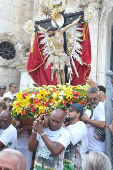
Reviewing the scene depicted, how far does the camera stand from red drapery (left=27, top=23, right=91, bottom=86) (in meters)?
6.59

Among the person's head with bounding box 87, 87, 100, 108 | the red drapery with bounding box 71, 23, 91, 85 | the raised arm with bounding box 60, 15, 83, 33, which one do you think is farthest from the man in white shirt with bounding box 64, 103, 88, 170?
the red drapery with bounding box 71, 23, 91, 85

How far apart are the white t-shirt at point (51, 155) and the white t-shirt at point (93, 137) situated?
64 centimetres

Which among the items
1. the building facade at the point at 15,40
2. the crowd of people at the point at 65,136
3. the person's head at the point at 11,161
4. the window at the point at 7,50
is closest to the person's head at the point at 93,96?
the crowd of people at the point at 65,136

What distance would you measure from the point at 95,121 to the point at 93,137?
0.25m

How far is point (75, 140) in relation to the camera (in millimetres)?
3908

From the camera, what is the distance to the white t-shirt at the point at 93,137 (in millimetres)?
4297

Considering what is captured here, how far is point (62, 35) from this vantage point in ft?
20.2

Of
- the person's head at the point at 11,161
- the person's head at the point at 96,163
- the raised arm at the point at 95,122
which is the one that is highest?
the person's head at the point at 11,161

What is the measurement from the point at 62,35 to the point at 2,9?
559 cm

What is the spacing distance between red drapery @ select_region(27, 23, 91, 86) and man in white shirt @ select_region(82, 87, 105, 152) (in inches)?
83.9

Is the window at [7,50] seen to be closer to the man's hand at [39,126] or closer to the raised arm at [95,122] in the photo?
the raised arm at [95,122]

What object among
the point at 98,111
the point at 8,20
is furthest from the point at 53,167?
the point at 8,20

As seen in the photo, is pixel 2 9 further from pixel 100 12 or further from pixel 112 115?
pixel 112 115

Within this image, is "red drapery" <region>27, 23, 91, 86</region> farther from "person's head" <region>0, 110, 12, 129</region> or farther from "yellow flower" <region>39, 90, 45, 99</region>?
"person's head" <region>0, 110, 12, 129</region>
